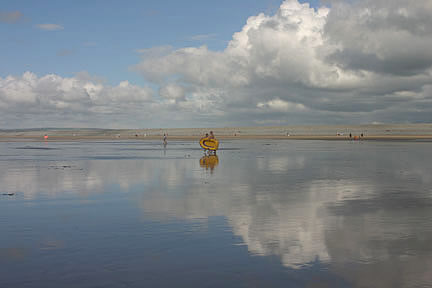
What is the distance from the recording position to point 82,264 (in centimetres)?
848

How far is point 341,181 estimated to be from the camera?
71.1 feet

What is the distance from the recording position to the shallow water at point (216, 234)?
25.8ft

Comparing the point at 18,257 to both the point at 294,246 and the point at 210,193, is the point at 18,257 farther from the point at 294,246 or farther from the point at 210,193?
the point at 210,193

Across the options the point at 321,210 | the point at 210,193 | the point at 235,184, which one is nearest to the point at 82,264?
the point at 321,210

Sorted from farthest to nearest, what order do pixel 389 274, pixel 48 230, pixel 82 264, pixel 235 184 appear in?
1. pixel 235 184
2. pixel 48 230
3. pixel 82 264
4. pixel 389 274

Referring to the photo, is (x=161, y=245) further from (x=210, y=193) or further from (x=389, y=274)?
(x=210, y=193)

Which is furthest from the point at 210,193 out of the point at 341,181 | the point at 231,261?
the point at 231,261

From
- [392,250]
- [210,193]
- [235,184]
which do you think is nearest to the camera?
[392,250]

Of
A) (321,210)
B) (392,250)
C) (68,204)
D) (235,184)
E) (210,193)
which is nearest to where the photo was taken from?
(392,250)

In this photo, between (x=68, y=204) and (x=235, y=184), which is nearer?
(x=68, y=204)

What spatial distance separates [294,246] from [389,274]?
2.33 metres

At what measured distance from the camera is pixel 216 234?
10.9m

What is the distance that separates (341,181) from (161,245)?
14089 millimetres

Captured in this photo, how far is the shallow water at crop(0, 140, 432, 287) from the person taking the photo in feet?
25.8
